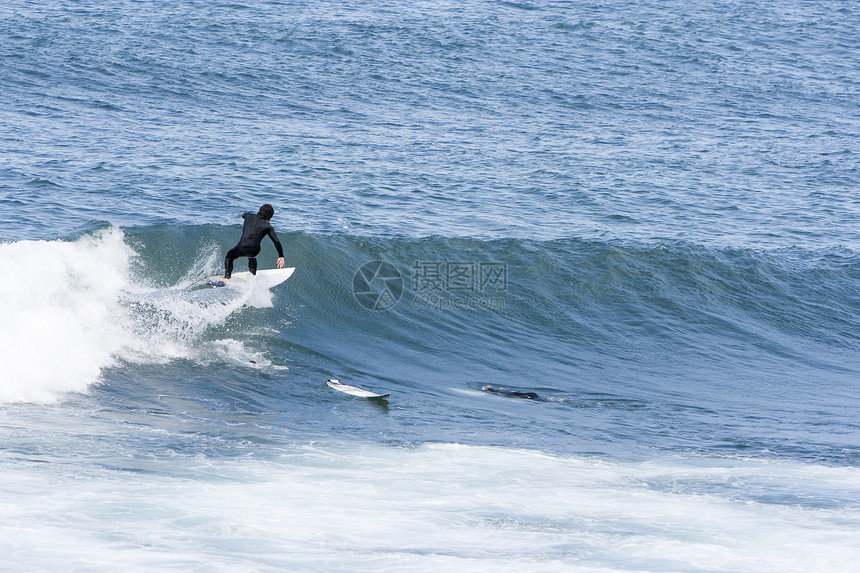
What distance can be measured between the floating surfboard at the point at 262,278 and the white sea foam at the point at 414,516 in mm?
5586

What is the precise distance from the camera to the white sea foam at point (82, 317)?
12.2m

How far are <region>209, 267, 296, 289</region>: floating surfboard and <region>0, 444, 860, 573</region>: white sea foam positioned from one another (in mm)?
5586

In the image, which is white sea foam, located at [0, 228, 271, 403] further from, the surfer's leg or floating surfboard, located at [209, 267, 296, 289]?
the surfer's leg

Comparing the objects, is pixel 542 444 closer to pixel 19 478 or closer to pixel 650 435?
pixel 650 435

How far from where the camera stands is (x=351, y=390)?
12734mm

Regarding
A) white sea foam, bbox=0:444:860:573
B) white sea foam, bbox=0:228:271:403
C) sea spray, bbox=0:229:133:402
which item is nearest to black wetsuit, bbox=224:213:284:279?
white sea foam, bbox=0:228:271:403

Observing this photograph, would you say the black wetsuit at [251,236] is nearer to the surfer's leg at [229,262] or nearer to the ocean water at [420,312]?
the surfer's leg at [229,262]

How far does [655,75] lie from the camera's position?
128ft

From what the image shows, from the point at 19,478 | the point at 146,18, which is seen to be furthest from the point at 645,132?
the point at 19,478

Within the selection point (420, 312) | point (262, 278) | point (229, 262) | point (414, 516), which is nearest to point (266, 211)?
point (229, 262)

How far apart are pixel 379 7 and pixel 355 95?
1597cm

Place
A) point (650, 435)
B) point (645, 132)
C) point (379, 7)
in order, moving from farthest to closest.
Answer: point (379, 7) → point (645, 132) → point (650, 435)

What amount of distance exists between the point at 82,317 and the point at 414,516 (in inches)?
295

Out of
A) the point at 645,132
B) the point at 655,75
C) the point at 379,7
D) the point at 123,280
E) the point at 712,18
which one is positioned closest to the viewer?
the point at 123,280
